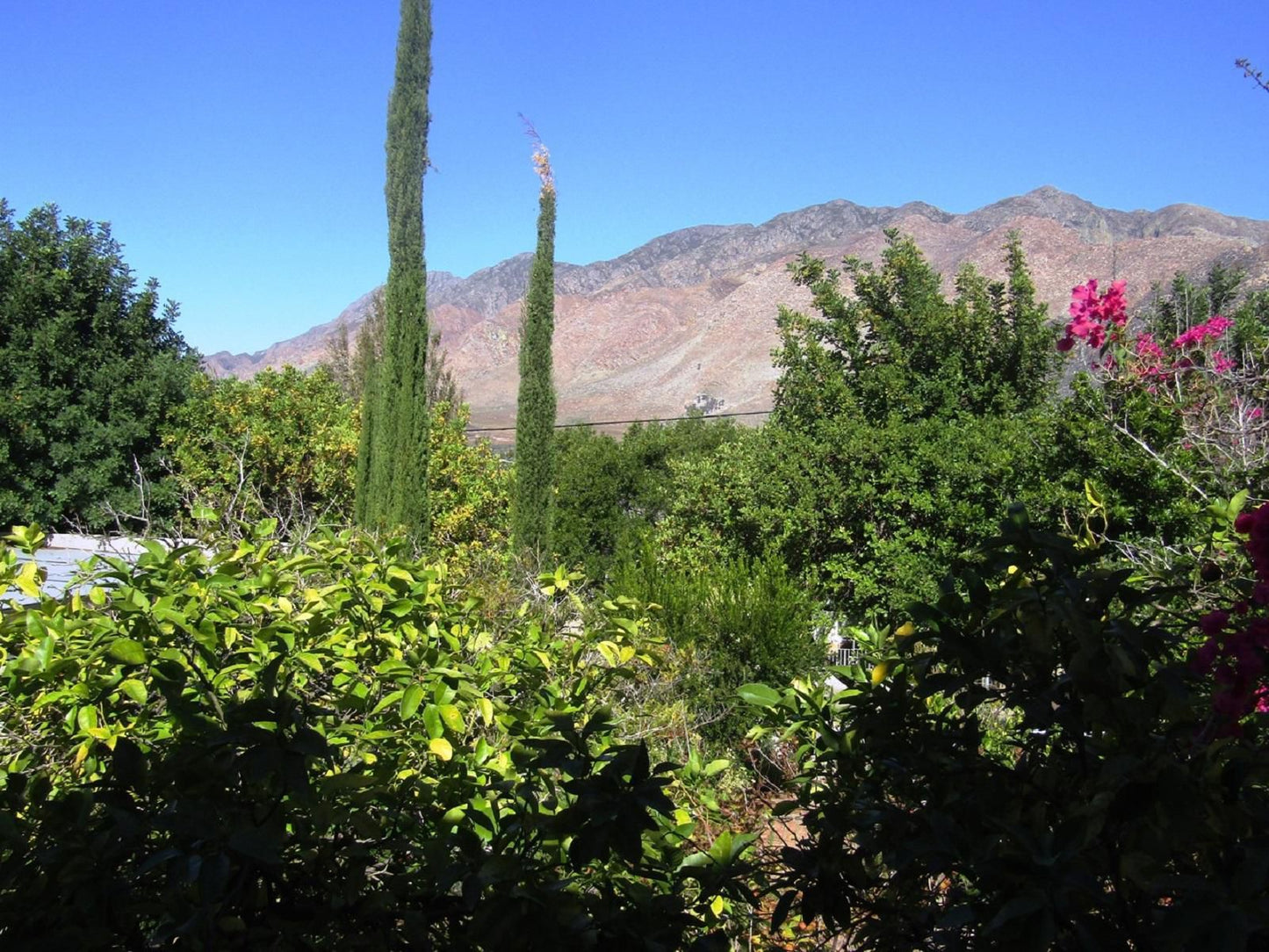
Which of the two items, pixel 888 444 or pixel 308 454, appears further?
pixel 308 454

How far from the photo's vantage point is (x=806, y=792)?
1.76m

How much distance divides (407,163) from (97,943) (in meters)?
12.1

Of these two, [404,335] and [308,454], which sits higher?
[404,335]

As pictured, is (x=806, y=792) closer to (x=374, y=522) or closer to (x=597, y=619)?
(x=597, y=619)

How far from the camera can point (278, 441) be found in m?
13.2

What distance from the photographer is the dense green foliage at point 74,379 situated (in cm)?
1447

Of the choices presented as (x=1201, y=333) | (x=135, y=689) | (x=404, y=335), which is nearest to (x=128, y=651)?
(x=135, y=689)

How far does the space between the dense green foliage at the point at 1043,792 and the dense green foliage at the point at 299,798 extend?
0.27 m

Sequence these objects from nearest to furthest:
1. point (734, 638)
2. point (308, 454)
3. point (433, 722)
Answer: point (433, 722) < point (734, 638) < point (308, 454)

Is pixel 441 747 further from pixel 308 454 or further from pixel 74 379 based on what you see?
pixel 74 379

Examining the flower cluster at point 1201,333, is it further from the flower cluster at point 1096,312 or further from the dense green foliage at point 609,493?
the dense green foliage at point 609,493

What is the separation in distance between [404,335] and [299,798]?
1084cm

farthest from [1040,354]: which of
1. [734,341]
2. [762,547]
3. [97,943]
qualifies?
[734,341]

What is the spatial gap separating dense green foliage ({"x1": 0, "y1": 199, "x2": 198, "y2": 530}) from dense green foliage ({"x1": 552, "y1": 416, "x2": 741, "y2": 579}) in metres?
6.42
